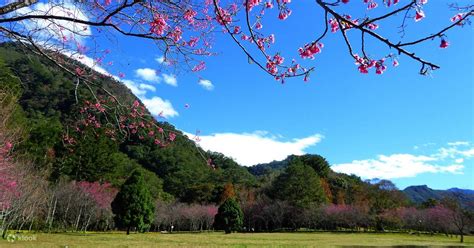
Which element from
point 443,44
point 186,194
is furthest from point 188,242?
point 186,194

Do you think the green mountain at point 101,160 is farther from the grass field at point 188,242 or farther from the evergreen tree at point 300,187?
the evergreen tree at point 300,187

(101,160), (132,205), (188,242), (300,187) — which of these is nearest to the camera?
(188,242)

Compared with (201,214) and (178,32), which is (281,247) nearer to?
(178,32)

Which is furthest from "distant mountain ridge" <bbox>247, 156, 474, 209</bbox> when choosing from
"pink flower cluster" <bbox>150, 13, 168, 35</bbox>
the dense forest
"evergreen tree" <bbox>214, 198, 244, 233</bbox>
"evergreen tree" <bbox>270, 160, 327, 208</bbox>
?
"pink flower cluster" <bbox>150, 13, 168, 35</bbox>

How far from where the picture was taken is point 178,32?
4082 millimetres

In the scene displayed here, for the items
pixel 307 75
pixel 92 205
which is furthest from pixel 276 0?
pixel 92 205

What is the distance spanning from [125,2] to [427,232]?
168 feet

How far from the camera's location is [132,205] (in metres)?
33.5

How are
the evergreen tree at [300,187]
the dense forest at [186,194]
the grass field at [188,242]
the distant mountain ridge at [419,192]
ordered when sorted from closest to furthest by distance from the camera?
the grass field at [188,242], the dense forest at [186,194], the distant mountain ridge at [419,192], the evergreen tree at [300,187]

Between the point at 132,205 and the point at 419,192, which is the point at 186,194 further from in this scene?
the point at 419,192

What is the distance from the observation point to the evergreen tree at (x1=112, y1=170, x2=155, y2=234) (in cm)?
3347

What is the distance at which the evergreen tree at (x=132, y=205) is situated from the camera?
33.5 m

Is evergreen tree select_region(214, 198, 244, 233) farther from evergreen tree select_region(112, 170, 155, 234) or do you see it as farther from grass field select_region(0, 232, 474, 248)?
grass field select_region(0, 232, 474, 248)

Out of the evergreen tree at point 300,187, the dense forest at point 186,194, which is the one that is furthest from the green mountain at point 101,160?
the evergreen tree at point 300,187
